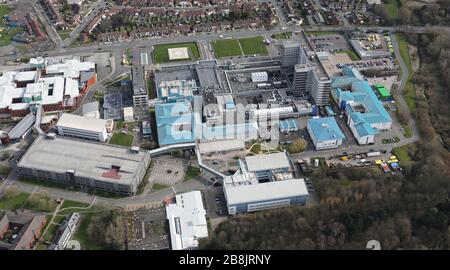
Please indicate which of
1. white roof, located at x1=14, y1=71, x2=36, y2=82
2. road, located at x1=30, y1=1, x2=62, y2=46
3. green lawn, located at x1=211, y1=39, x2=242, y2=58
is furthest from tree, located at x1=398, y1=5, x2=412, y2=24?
white roof, located at x1=14, y1=71, x2=36, y2=82

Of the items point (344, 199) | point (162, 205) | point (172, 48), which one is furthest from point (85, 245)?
point (172, 48)

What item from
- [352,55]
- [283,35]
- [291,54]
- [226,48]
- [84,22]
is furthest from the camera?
[84,22]

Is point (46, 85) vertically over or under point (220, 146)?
over

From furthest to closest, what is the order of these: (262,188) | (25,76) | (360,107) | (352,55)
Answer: (352,55), (25,76), (360,107), (262,188)

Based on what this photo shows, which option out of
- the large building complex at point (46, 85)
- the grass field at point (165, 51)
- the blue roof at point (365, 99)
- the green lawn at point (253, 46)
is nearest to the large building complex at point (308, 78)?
the blue roof at point (365, 99)

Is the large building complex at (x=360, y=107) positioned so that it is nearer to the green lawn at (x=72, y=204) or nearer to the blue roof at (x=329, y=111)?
the blue roof at (x=329, y=111)

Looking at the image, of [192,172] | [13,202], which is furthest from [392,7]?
[13,202]

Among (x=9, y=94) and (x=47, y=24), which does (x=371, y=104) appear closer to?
(x=9, y=94)
